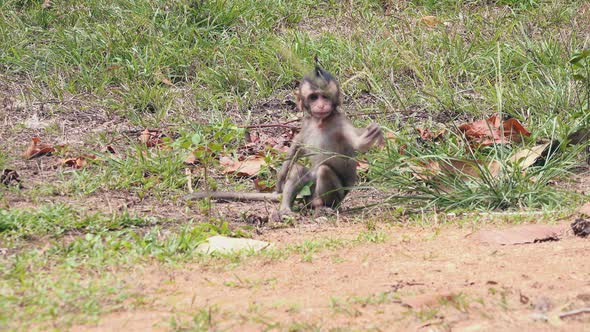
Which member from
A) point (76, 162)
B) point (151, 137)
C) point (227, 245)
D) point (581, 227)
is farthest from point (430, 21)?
point (227, 245)

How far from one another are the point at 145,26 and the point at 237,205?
4.21 metres

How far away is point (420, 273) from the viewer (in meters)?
4.92

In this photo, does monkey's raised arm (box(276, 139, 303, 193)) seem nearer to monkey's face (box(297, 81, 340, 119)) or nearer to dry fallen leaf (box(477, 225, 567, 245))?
monkey's face (box(297, 81, 340, 119))

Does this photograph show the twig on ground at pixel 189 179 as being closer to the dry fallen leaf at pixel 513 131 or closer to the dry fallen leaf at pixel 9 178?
the dry fallen leaf at pixel 9 178

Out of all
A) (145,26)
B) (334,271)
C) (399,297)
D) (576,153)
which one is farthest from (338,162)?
(145,26)

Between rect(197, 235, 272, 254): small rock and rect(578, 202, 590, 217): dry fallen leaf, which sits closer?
rect(197, 235, 272, 254): small rock

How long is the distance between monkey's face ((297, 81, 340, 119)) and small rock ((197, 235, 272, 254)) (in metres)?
1.58

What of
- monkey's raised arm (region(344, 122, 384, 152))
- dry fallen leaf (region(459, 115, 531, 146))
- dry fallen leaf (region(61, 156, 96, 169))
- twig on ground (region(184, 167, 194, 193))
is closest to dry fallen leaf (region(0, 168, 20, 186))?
dry fallen leaf (region(61, 156, 96, 169))

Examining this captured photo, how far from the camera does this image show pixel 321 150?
7.18 meters

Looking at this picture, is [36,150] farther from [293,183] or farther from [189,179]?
[293,183]

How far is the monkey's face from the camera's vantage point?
7109mm

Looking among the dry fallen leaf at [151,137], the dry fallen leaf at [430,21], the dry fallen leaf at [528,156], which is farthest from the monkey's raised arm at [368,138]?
the dry fallen leaf at [430,21]

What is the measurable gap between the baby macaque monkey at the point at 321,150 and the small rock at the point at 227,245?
4.06ft

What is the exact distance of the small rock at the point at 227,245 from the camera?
5518mm
